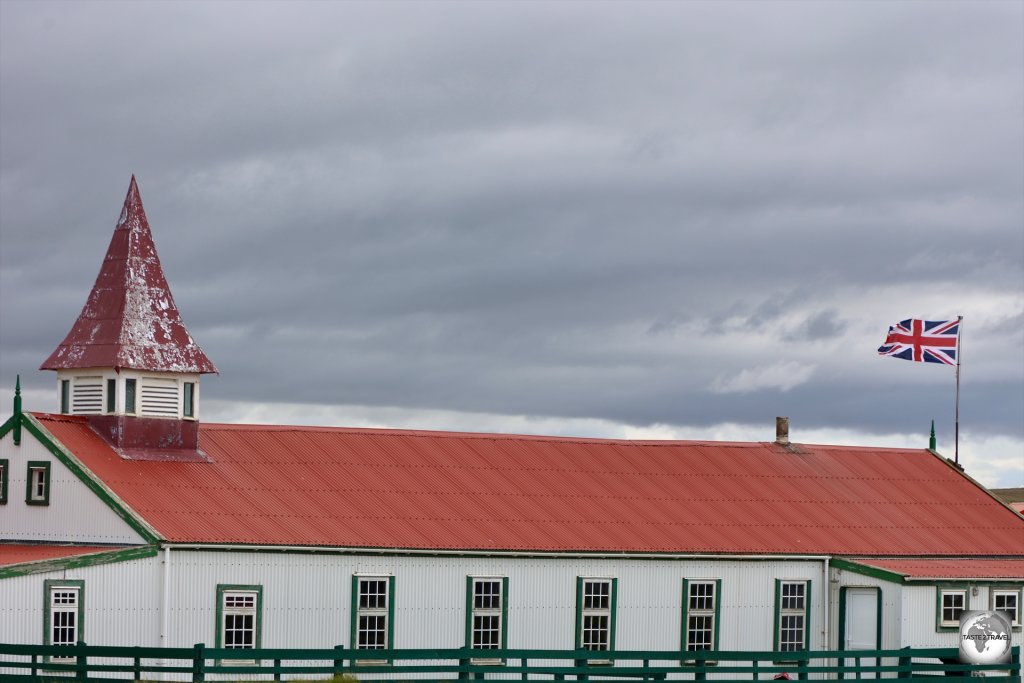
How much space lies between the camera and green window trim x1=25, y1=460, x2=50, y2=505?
149 ft

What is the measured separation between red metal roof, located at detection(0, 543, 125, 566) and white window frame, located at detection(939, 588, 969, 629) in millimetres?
21414

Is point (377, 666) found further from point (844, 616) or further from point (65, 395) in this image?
point (844, 616)

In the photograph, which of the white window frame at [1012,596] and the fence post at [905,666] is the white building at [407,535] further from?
the fence post at [905,666]

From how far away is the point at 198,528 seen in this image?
43844 millimetres

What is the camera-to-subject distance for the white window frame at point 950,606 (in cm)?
5016

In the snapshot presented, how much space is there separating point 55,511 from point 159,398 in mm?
4734

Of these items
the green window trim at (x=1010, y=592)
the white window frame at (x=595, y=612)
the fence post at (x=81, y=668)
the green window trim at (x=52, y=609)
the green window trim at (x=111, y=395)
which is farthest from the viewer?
the green window trim at (x=1010, y=592)

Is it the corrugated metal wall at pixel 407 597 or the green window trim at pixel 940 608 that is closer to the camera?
the corrugated metal wall at pixel 407 597

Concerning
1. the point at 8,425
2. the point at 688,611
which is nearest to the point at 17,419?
the point at 8,425

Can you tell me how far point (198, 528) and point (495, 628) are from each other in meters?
8.15

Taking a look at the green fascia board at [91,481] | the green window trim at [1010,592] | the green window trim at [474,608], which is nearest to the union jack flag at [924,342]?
the green window trim at [1010,592]

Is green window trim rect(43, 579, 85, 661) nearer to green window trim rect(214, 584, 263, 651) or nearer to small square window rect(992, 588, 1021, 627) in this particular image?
green window trim rect(214, 584, 263, 651)

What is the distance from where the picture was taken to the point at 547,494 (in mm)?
51875

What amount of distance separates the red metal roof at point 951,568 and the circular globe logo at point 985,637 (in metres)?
9.31
